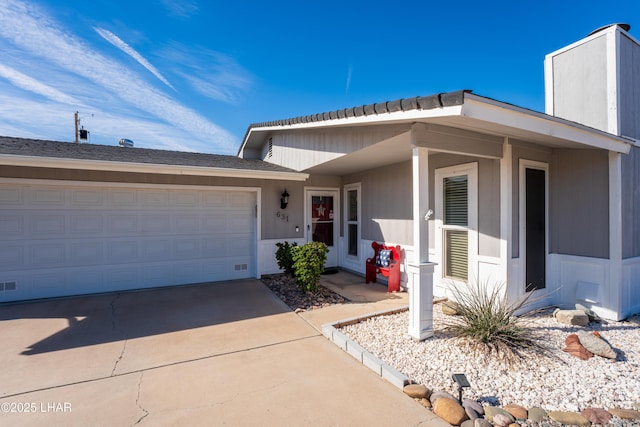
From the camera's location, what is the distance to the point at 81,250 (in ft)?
18.5

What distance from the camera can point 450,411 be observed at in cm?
230

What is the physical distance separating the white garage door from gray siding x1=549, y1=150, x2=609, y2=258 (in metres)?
6.08

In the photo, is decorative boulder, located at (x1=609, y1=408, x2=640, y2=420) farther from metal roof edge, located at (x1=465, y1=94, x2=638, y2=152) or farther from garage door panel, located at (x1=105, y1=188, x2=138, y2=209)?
garage door panel, located at (x1=105, y1=188, x2=138, y2=209)

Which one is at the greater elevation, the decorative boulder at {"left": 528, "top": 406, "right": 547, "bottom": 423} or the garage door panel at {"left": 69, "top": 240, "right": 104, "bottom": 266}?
the garage door panel at {"left": 69, "top": 240, "right": 104, "bottom": 266}

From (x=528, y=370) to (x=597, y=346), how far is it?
1073 mm

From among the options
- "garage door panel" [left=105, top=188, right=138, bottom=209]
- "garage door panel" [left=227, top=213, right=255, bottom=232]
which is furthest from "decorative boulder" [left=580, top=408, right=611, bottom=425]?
"garage door panel" [left=105, top=188, right=138, bottom=209]

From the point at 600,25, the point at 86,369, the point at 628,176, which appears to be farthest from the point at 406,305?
the point at 600,25

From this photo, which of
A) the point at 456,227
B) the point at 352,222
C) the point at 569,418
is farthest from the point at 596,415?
the point at 352,222

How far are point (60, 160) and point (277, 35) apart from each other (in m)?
6.53

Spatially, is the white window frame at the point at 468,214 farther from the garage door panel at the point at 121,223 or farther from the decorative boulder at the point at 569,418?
the garage door panel at the point at 121,223

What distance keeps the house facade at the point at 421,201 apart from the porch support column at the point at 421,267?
17 mm

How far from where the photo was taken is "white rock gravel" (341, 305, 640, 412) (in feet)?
8.19

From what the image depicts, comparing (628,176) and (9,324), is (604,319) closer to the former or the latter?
(628,176)

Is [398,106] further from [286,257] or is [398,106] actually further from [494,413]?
[286,257]
